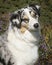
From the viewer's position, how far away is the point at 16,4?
13430 mm

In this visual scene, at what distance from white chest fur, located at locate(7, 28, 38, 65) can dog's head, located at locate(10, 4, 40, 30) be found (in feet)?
0.94

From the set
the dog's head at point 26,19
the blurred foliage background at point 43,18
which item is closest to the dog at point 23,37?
the dog's head at point 26,19

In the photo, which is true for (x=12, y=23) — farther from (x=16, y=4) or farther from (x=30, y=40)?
(x=16, y=4)

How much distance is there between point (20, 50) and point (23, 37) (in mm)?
330

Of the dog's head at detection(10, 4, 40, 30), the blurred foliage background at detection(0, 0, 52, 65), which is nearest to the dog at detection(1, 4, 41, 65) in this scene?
the dog's head at detection(10, 4, 40, 30)

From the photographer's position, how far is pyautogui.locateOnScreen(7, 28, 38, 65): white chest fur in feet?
25.4

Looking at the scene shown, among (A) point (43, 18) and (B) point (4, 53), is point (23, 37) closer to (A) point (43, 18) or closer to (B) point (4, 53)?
(B) point (4, 53)

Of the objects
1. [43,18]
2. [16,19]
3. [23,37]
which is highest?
[16,19]

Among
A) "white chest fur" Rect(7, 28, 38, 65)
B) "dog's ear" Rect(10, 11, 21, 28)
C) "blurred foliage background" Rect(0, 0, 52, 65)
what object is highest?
"dog's ear" Rect(10, 11, 21, 28)

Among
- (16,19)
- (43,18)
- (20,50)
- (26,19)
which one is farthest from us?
(43,18)

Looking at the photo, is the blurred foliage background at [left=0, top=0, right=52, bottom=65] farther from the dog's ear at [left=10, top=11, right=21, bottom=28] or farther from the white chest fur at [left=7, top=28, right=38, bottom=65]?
the dog's ear at [left=10, top=11, right=21, bottom=28]

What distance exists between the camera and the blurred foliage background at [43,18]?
9731mm

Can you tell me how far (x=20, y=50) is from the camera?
780 centimetres

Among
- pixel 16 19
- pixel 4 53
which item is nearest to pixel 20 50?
pixel 4 53
